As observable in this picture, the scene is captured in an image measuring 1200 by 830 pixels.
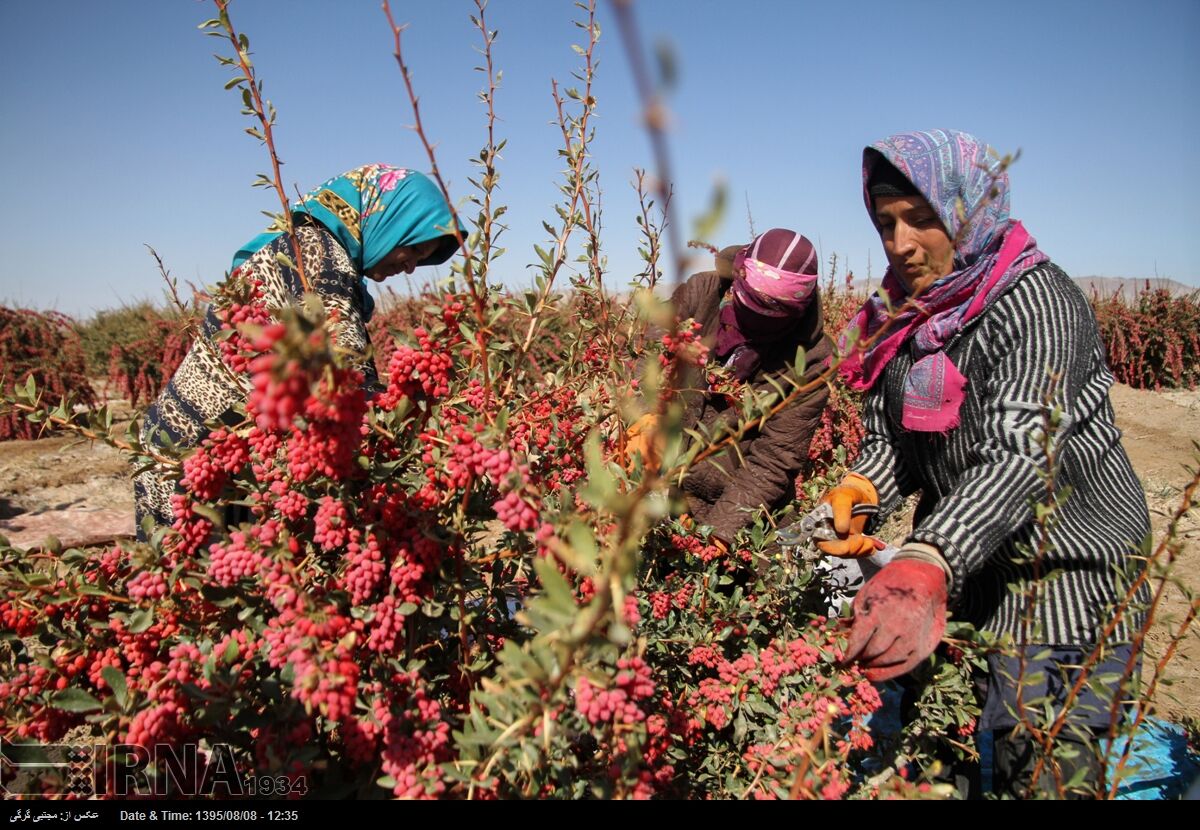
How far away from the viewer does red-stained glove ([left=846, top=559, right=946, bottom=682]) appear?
123 centimetres

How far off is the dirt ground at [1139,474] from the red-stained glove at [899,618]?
8.00 ft

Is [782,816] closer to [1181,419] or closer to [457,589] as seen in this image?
[457,589]

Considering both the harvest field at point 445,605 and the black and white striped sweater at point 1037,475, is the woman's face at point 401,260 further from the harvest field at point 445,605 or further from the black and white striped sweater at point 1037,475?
the black and white striped sweater at point 1037,475

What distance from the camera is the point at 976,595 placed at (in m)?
1.69

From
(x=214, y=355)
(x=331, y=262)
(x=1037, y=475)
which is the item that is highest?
(x=331, y=262)

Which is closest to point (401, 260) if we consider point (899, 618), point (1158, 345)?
point (899, 618)

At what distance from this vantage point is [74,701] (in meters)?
0.94

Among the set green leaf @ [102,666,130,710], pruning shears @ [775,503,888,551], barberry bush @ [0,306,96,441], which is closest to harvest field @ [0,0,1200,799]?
green leaf @ [102,666,130,710]

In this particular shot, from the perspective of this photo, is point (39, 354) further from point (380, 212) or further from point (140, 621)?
point (140, 621)

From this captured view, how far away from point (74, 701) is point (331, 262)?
1347 mm

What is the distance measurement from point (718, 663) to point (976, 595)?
73 centimetres

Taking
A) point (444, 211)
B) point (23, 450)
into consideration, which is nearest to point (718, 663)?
point (444, 211)

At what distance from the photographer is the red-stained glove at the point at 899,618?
4.03 feet

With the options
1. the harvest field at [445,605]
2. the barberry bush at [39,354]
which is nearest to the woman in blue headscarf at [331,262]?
the harvest field at [445,605]
